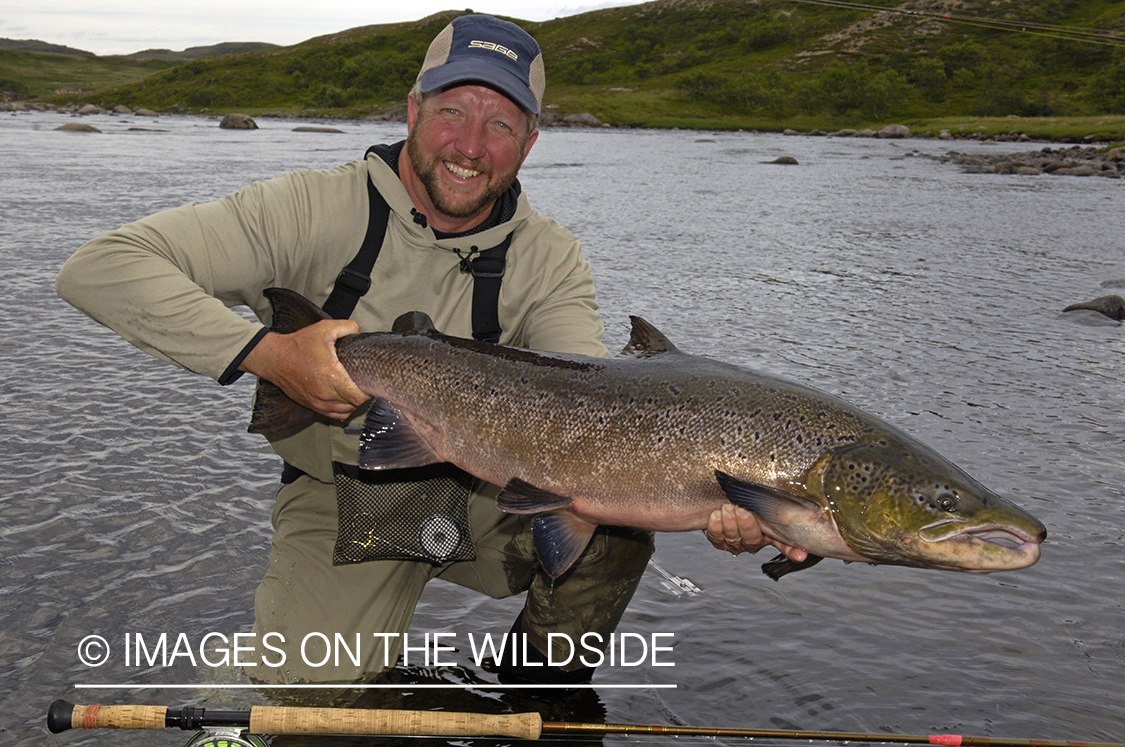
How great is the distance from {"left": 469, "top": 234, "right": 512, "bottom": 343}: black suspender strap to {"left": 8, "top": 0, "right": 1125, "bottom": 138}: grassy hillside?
65086mm

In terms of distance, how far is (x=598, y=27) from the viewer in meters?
149

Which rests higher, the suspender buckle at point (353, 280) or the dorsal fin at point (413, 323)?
the suspender buckle at point (353, 280)

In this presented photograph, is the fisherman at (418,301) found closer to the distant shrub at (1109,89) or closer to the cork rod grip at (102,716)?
the cork rod grip at (102,716)

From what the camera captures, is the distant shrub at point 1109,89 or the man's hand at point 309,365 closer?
the man's hand at point 309,365

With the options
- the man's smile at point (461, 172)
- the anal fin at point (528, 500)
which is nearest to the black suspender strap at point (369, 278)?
the man's smile at point (461, 172)

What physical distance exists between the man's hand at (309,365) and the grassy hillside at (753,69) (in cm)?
6586

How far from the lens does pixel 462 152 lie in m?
3.56

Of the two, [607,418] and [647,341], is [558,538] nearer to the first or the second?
[607,418]

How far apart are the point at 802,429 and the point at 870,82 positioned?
96.0 meters

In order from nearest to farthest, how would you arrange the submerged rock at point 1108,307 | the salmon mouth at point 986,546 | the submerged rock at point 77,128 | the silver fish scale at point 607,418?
1. the salmon mouth at point 986,546
2. the silver fish scale at point 607,418
3. the submerged rock at point 1108,307
4. the submerged rock at point 77,128

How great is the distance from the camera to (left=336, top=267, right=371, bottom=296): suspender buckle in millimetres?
3504

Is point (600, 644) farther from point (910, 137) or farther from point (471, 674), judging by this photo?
point (910, 137)

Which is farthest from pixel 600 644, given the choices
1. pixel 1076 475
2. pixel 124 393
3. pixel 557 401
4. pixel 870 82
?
pixel 870 82

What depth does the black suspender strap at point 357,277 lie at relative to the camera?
11.5ft
